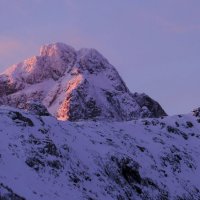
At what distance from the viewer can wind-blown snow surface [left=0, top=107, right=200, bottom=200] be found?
30703 millimetres

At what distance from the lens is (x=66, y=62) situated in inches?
3588

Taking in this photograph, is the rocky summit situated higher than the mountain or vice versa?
the mountain

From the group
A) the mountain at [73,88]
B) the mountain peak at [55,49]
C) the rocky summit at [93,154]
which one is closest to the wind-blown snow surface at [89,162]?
the rocky summit at [93,154]

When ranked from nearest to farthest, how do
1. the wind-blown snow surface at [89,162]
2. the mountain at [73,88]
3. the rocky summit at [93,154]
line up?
the wind-blown snow surface at [89,162], the rocky summit at [93,154], the mountain at [73,88]

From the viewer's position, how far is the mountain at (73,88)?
77.9 meters

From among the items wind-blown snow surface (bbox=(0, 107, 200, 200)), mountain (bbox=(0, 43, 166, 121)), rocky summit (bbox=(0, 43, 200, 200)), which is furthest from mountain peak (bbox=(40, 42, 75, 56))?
wind-blown snow surface (bbox=(0, 107, 200, 200))

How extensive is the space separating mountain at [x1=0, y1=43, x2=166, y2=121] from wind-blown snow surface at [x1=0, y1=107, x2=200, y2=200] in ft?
78.8

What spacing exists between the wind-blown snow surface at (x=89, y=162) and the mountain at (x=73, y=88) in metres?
24.0

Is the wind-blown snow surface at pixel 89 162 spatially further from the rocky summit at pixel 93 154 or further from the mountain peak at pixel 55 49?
the mountain peak at pixel 55 49

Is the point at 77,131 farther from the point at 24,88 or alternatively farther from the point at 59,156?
the point at 24,88

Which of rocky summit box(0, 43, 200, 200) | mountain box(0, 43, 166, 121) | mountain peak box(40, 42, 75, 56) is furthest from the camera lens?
mountain peak box(40, 42, 75, 56)

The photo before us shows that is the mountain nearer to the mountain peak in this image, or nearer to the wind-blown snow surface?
the mountain peak

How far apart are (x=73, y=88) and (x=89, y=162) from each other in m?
42.8

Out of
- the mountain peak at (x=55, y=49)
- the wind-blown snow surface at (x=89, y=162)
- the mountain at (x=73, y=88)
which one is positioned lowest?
the wind-blown snow surface at (x=89, y=162)
